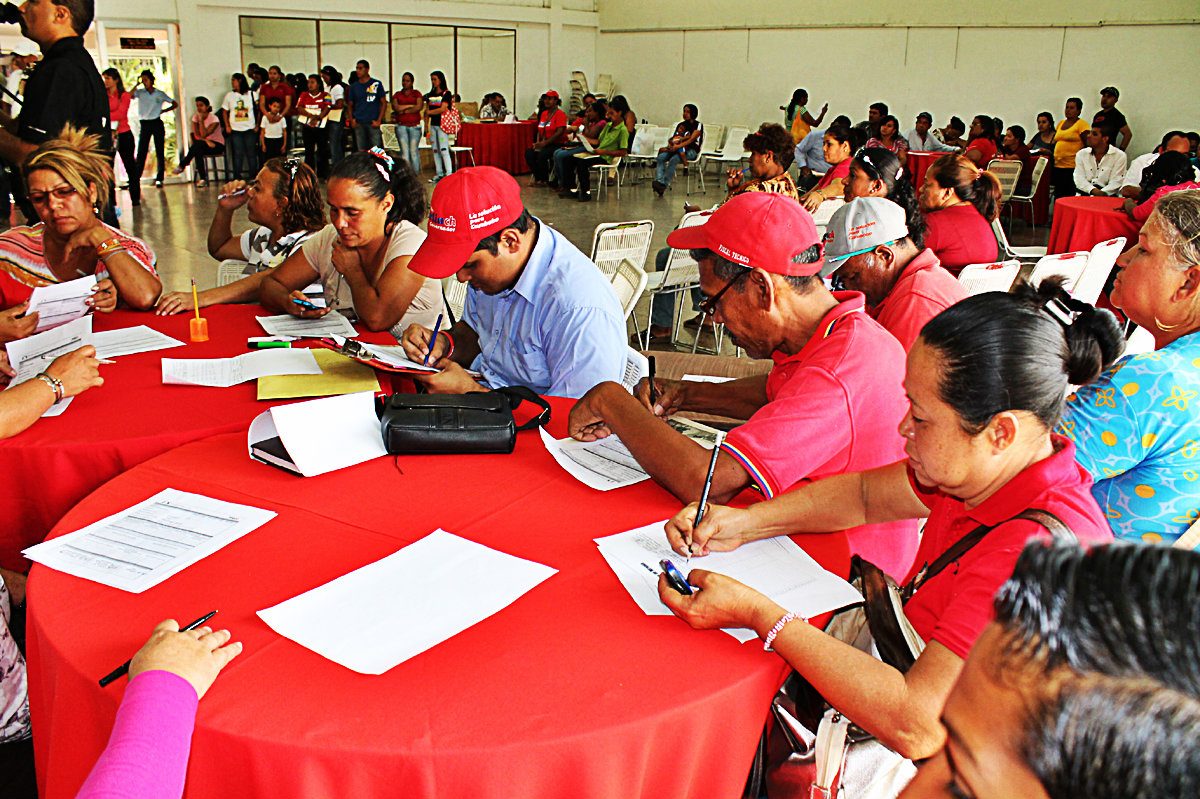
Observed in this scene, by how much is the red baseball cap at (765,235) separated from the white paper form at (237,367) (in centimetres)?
131

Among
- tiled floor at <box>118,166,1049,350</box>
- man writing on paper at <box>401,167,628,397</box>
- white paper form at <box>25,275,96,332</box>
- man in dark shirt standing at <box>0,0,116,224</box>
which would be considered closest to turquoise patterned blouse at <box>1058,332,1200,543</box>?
man writing on paper at <box>401,167,628,397</box>

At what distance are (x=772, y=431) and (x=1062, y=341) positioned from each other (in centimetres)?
60

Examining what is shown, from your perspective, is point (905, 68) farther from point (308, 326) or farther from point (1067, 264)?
point (308, 326)

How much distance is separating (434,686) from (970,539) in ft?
2.83

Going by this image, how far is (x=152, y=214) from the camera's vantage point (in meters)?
10.9

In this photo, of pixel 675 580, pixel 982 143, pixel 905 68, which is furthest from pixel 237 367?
pixel 905 68

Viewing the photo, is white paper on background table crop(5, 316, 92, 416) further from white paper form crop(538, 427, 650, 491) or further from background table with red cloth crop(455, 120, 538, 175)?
background table with red cloth crop(455, 120, 538, 175)

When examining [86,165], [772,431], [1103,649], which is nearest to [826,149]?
[86,165]

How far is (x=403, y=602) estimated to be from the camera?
58.1 inches

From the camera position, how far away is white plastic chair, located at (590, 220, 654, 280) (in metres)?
5.42

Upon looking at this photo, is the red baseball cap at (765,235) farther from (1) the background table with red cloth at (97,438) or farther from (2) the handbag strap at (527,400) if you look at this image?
(1) the background table with red cloth at (97,438)

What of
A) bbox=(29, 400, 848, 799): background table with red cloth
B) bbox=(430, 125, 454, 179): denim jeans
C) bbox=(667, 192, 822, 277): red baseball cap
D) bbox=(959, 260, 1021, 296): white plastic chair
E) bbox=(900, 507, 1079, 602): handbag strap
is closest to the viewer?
bbox=(29, 400, 848, 799): background table with red cloth

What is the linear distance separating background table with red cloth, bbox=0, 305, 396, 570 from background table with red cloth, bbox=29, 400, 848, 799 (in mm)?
411

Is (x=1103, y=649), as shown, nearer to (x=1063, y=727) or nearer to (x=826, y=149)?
(x=1063, y=727)
